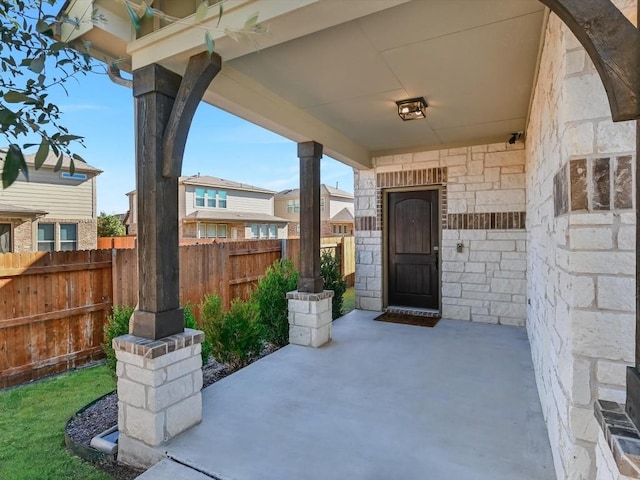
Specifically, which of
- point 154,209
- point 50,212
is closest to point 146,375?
point 154,209

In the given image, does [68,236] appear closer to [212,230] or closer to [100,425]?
[212,230]

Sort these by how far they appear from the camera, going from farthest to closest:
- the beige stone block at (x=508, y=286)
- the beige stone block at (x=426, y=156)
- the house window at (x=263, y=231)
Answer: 1. the house window at (x=263, y=231)
2. the beige stone block at (x=426, y=156)
3. the beige stone block at (x=508, y=286)

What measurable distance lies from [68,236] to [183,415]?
10360mm

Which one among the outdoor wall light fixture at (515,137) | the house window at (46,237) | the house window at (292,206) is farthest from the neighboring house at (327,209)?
the outdoor wall light fixture at (515,137)

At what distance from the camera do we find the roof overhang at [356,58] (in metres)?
2.18

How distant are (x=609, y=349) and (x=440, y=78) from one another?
256 centimetres

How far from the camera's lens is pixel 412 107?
372 cm

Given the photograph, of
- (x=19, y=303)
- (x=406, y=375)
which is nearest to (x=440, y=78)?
(x=406, y=375)

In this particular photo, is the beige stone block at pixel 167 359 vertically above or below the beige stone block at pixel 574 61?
below

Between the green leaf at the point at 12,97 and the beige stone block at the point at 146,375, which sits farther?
the beige stone block at the point at 146,375

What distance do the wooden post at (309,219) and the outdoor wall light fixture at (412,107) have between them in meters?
1.10

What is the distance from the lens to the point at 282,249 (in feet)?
21.5

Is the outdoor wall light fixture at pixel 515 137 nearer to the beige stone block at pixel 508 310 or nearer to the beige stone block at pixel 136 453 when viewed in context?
the beige stone block at pixel 508 310

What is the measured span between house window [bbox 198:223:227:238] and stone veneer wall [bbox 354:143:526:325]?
1124 cm
